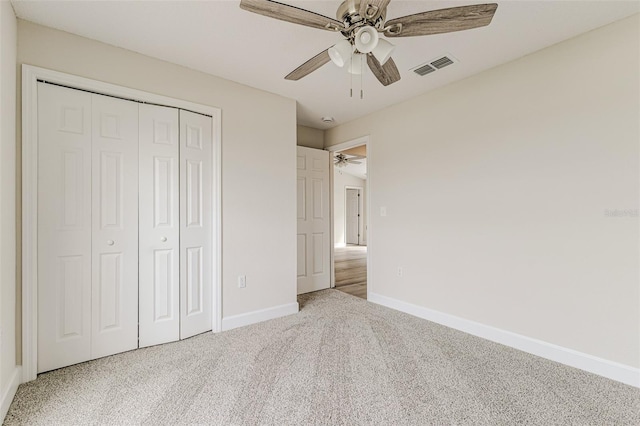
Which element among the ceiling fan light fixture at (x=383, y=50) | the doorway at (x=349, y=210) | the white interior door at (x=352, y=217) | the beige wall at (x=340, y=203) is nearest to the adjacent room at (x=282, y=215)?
the ceiling fan light fixture at (x=383, y=50)

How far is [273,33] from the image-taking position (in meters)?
2.03

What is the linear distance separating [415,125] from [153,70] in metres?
2.65

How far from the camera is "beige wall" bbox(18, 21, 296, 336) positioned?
2279 millimetres

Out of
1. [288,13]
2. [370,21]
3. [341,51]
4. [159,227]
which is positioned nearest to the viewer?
[288,13]

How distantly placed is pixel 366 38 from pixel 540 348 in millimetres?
2625

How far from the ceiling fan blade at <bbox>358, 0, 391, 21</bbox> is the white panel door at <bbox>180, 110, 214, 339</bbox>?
1.82m

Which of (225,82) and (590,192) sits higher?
(225,82)

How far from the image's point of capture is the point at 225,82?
2775 mm

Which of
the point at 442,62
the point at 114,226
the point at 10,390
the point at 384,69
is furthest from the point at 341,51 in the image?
the point at 10,390

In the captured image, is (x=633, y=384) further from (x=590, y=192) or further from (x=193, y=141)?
(x=193, y=141)

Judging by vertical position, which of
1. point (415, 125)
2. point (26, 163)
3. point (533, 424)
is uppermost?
point (415, 125)

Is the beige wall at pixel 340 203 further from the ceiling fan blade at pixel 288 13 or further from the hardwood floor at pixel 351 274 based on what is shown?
the ceiling fan blade at pixel 288 13

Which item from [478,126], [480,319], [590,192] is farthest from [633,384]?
[478,126]

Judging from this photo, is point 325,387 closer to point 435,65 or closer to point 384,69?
point 384,69
